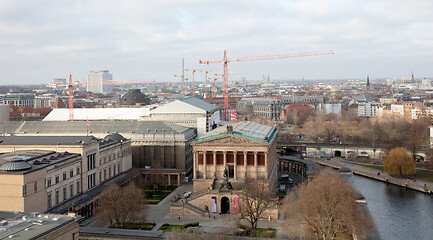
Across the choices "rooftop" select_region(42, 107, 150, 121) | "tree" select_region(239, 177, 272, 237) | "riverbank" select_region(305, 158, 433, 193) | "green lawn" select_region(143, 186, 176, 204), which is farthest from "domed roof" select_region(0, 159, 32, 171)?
"riverbank" select_region(305, 158, 433, 193)

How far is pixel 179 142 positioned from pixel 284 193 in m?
27.8

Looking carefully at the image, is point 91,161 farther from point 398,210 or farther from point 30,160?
point 398,210

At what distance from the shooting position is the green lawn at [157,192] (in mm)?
92656

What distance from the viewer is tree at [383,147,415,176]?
119 metres

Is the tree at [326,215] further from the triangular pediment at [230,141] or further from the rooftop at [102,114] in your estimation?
the rooftop at [102,114]

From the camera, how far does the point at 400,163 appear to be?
118875 millimetres

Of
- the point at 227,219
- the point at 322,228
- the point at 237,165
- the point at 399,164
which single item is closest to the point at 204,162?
the point at 237,165

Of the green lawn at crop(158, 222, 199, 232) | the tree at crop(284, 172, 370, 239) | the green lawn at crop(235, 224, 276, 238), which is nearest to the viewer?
the tree at crop(284, 172, 370, 239)

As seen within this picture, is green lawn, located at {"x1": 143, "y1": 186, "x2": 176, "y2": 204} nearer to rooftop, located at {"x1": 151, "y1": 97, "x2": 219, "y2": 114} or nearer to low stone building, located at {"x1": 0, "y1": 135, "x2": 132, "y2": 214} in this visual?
low stone building, located at {"x1": 0, "y1": 135, "x2": 132, "y2": 214}

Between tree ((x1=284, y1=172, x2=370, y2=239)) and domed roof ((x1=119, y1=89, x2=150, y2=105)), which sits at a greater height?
domed roof ((x1=119, y1=89, x2=150, y2=105))

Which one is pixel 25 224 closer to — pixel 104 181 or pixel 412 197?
pixel 104 181

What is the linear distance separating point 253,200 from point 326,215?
566 inches

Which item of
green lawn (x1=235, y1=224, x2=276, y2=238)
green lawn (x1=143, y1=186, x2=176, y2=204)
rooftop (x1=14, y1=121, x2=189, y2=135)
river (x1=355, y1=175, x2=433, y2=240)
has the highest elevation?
rooftop (x1=14, y1=121, x2=189, y2=135)

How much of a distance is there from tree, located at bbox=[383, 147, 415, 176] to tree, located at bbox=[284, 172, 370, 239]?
2033 inches
